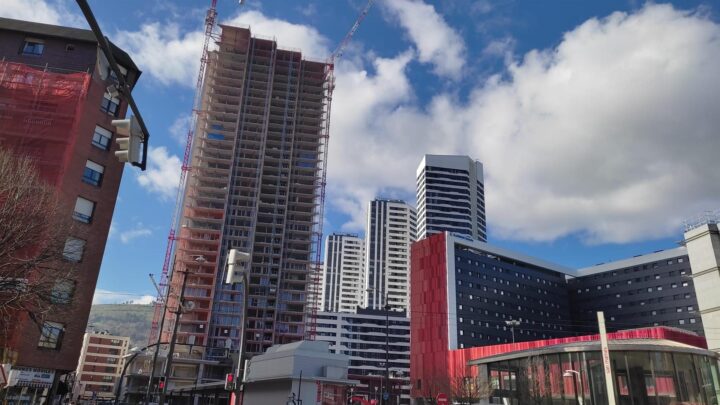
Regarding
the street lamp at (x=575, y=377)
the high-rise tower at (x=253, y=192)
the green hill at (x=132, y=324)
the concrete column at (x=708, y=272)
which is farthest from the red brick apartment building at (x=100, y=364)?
the concrete column at (x=708, y=272)

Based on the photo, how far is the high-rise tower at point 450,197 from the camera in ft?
565

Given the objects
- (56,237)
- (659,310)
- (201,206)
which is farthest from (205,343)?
(659,310)

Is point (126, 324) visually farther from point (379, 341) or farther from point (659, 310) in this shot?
point (659, 310)

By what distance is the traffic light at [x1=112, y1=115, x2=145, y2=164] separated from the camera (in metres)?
8.96

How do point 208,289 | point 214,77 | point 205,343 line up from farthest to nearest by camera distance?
point 214,77
point 208,289
point 205,343

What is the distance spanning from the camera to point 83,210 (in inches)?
1374

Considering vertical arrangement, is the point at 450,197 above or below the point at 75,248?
above

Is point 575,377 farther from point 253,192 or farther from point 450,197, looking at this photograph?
point 450,197

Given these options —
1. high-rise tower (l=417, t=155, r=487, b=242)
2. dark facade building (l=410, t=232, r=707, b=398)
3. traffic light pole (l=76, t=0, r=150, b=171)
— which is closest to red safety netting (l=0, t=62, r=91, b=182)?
traffic light pole (l=76, t=0, r=150, b=171)

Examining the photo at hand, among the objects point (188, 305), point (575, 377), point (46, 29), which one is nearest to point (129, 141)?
point (188, 305)

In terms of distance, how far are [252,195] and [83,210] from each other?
Result: 72862mm

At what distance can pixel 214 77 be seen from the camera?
4567 inches

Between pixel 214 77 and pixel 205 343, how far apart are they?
63252mm

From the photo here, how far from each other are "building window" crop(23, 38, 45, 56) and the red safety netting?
464 cm
